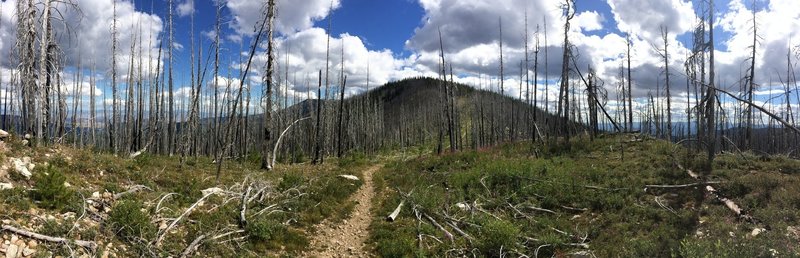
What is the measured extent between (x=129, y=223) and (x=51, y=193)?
146cm

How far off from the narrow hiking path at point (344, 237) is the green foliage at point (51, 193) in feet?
15.1

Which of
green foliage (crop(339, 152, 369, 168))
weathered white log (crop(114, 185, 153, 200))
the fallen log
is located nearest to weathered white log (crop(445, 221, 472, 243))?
the fallen log

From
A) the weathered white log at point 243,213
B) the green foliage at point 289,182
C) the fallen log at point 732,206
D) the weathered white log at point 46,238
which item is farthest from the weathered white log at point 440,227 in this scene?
the weathered white log at point 46,238

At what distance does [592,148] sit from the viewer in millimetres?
20750

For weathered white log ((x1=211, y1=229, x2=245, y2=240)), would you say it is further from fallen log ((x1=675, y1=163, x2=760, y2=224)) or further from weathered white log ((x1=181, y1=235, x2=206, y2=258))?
fallen log ((x1=675, y1=163, x2=760, y2=224))

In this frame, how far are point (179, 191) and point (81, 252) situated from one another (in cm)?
428

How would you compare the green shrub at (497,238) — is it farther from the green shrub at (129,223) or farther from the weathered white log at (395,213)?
the green shrub at (129,223)

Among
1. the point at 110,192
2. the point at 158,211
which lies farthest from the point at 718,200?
the point at 110,192

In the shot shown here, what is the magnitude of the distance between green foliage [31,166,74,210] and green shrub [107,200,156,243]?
2.59ft

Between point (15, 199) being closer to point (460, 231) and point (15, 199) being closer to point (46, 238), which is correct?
point (46, 238)

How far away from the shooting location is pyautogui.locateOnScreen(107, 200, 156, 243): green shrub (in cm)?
691

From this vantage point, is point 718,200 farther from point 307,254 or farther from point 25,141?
point 25,141

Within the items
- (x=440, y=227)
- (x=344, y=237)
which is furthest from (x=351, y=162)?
(x=440, y=227)

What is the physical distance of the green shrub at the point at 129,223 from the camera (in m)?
6.91
